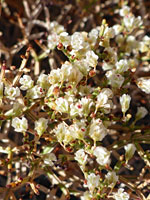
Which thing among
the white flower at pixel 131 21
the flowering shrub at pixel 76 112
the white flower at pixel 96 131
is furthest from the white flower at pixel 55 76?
the white flower at pixel 131 21

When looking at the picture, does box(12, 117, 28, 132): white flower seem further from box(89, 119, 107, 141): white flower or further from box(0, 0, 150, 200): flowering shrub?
box(89, 119, 107, 141): white flower

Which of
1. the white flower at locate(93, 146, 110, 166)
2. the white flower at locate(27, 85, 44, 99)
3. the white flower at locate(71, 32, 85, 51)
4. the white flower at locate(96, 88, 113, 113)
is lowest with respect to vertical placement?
the white flower at locate(93, 146, 110, 166)

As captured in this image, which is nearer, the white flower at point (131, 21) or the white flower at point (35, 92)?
the white flower at point (35, 92)

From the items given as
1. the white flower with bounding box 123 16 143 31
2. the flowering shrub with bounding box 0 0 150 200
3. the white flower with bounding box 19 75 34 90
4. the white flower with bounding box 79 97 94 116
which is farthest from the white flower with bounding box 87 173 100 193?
the white flower with bounding box 123 16 143 31

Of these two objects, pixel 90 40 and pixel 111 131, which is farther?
pixel 111 131

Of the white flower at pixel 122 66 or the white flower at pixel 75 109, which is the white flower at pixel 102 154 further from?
the white flower at pixel 122 66

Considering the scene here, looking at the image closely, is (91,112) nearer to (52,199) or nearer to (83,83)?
(83,83)

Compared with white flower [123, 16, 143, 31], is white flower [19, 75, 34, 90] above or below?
below

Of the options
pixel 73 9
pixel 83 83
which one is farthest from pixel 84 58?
pixel 73 9
